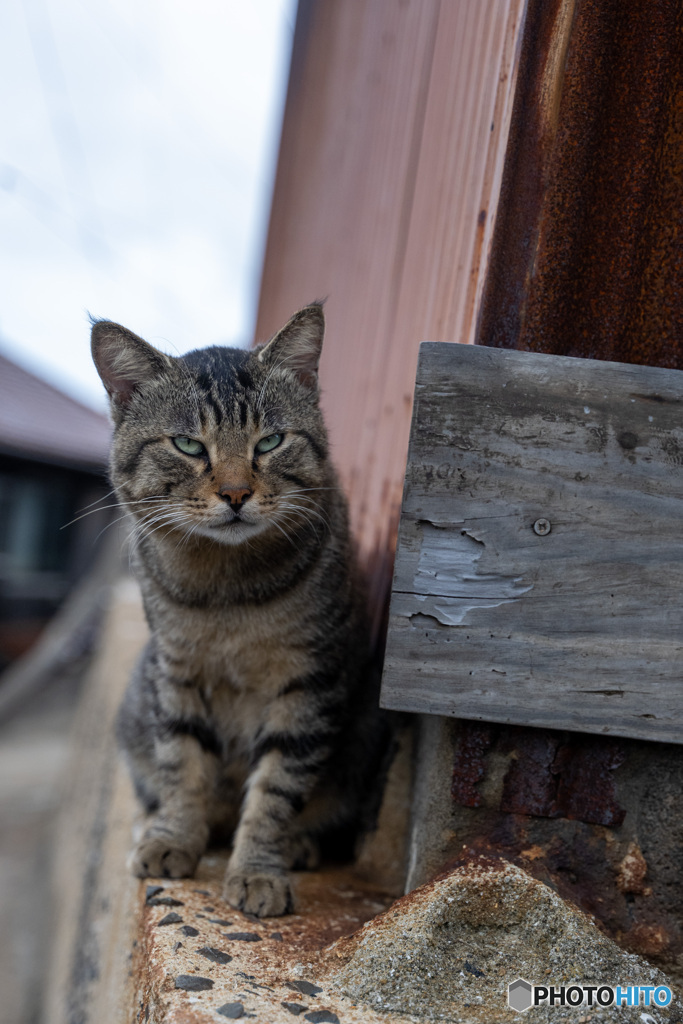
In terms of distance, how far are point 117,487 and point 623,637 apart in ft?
4.51

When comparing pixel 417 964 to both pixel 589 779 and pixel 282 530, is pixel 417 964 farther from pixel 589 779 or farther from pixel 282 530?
pixel 282 530

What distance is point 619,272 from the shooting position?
5.65 feet

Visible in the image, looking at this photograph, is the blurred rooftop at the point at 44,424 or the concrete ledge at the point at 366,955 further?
the blurred rooftop at the point at 44,424

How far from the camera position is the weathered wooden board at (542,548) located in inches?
63.4

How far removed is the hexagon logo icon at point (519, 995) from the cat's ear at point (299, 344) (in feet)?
5.12

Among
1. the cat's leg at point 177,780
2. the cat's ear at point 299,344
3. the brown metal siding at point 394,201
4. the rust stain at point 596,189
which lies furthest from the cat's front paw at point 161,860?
the rust stain at point 596,189

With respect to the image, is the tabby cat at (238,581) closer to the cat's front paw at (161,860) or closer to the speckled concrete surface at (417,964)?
the cat's front paw at (161,860)

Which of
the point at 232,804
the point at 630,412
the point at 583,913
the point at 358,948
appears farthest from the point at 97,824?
the point at 630,412

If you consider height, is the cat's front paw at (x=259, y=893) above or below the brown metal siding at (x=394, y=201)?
below

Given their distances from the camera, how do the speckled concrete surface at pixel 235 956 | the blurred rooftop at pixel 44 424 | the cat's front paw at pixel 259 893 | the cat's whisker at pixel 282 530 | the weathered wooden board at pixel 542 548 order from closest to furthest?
the speckled concrete surface at pixel 235 956, the weathered wooden board at pixel 542 548, the cat's front paw at pixel 259 893, the cat's whisker at pixel 282 530, the blurred rooftop at pixel 44 424

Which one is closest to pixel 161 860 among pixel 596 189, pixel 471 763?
pixel 471 763

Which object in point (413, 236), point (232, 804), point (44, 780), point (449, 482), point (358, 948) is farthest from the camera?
point (44, 780)

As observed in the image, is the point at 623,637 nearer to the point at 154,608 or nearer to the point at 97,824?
the point at 154,608

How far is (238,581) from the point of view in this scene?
2.04 metres
